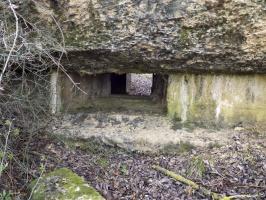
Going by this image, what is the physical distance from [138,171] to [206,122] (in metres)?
0.96

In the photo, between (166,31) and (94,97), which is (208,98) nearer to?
(166,31)

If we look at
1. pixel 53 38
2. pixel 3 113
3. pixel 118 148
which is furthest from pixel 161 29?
pixel 3 113

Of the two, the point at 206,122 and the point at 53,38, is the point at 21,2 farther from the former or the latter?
the point at 206,122

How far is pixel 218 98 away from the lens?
160 inches

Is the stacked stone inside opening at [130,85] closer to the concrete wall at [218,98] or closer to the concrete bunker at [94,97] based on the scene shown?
the concrete bunker at [94,97]

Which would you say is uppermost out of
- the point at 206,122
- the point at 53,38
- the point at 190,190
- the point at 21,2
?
the point at 21,2

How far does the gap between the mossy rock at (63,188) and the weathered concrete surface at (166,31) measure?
1.21 m

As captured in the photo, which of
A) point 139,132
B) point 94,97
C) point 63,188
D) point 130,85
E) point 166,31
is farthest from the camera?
point 130,85

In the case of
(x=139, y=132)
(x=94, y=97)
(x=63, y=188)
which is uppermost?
(x=94, y=97)

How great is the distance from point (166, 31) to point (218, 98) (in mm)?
965

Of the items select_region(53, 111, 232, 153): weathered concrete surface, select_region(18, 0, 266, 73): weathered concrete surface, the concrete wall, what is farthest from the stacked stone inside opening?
select_region(18, 0, 266, 73): weathered concrete surface

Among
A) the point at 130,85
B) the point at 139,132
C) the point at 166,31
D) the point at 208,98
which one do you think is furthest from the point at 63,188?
the point at 130,85

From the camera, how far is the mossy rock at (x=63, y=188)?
309 centimetres

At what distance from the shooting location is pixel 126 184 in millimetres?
3453
